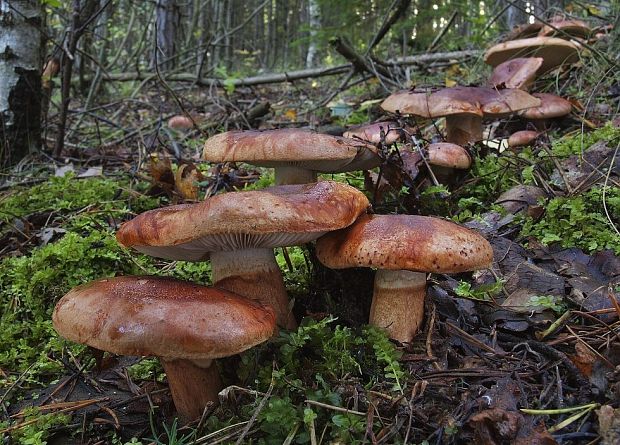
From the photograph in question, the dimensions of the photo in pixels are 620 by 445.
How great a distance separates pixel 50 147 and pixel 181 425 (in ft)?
17.1

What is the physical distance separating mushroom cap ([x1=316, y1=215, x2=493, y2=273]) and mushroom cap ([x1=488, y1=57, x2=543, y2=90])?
11.8 feet

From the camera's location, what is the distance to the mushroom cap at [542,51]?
5762mm

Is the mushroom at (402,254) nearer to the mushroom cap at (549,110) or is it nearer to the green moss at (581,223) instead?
the green moss at (581,223)

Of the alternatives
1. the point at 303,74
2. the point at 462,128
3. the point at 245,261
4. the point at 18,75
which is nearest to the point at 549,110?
the point at 462,128

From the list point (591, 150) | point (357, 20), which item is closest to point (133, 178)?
point (591, 150)

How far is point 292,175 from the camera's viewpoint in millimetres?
3203

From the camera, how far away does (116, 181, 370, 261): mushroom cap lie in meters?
2.04

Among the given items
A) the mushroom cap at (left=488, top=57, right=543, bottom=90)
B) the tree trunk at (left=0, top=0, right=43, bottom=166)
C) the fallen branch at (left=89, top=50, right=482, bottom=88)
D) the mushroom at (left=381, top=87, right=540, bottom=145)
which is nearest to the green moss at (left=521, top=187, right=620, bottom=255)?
the mushroom at (left=381, top=87, right=540, bottom=145)

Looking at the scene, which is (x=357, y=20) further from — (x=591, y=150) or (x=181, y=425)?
(x=181, y=425)

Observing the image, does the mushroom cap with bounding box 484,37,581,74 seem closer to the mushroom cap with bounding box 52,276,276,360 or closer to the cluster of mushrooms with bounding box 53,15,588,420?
the cluster of mushrooms with bounding box 53,15,588,420

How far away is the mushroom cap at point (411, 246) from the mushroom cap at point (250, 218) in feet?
0.39

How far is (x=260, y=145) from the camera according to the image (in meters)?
2.72

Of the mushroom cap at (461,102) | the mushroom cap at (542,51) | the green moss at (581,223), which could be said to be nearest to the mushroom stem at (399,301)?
the green moss at (581,223)

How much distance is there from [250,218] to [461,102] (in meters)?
2.82
